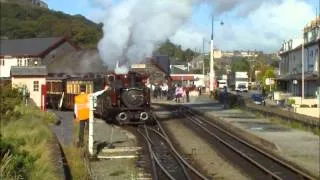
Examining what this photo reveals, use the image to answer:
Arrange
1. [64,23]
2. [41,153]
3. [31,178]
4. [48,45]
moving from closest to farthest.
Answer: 1. [31,178]
2. [41,153]
3. [48,45]
4. [64,23]

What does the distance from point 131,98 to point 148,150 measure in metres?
9.37

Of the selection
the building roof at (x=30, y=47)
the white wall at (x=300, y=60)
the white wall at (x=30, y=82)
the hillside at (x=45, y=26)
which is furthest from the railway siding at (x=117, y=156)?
the hillside at (x=45, y=26)

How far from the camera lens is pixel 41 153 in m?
17.6

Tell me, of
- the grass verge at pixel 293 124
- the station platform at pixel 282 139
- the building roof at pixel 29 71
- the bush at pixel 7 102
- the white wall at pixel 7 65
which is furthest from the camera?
the white wall at pixel 7 65

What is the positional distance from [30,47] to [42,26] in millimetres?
57466

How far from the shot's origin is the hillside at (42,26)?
134125 mm

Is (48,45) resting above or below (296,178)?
above

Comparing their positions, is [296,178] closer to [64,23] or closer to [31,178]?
[31,178]

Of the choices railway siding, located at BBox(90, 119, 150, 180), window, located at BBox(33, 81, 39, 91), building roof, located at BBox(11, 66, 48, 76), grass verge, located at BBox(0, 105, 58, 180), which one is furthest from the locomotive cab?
building roof, located at BBox(11, 66, 48, 76)

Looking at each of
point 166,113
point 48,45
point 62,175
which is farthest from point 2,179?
point 48,45

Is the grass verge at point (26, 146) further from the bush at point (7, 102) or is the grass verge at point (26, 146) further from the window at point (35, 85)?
the window at point (35, 85)

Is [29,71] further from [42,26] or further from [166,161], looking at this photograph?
[42,26]

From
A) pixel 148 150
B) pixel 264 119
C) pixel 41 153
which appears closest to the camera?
pixel 41 153

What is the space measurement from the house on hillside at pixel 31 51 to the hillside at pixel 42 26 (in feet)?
69.6
